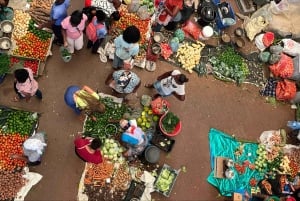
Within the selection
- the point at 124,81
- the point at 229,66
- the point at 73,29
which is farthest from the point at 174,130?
the point at 73,29

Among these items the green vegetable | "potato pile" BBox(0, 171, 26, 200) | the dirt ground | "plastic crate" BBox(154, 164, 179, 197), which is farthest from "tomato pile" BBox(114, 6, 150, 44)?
"potato pile" BBox(0, 171, 26, 200)

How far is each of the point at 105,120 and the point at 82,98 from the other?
0.87 metres

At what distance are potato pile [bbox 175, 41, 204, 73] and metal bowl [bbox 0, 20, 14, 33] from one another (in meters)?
3.07

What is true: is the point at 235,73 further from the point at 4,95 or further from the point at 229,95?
the point at 4,95

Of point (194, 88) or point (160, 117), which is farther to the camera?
point (194, 88)

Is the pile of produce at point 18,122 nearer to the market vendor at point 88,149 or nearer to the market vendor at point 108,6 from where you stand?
the market vendor at point 88,149

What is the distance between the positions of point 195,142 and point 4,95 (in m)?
3.46

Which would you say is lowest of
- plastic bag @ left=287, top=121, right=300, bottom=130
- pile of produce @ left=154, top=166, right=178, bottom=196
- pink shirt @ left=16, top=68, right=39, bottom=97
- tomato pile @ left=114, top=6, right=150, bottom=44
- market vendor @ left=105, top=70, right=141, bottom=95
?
pile of produce @ left=154, top=166, right=178, bottom=196

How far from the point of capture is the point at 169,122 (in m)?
7.26

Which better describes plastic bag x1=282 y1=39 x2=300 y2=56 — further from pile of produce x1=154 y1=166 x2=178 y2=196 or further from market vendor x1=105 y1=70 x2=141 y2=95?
pile of produce x1=154 y1=166 x2=178 y2=196

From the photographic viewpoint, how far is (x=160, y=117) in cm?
734

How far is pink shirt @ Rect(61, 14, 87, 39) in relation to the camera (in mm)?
6551

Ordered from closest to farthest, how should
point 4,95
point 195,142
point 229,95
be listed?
point 4,95 < point 195,142 < point 229,95

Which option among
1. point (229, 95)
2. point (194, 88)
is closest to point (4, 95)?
point (194, 88)
